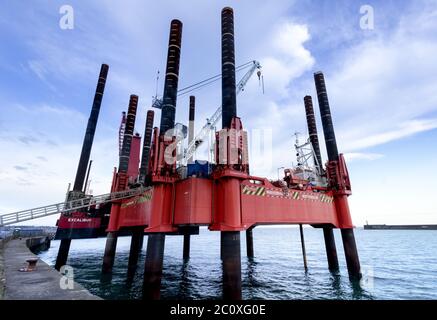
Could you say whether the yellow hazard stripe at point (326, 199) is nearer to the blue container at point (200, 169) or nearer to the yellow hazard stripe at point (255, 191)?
the yellow hazard stripe at point (255, 191)

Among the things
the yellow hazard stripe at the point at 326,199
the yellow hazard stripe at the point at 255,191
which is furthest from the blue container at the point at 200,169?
the yellow hazard stripe at the point at 326,199

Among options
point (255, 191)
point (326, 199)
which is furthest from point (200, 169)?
point (326, 199)

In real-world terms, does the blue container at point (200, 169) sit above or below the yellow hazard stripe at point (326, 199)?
above

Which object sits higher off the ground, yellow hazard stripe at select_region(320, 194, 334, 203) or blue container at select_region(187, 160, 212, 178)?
blue container at select_region(187, 160, 212, 178)

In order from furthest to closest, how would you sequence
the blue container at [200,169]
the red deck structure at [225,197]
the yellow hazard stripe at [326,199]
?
the yellow hazard stripe at [326,199], the blue container at [200,169], the red deck structure at [225,197]

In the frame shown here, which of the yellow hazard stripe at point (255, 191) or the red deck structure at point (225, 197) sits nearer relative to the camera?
the red deck structure at point (225, 197)

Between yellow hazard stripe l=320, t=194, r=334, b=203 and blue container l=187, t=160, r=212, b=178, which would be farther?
yellow hazard stripe l=320, t=194, r=334, b=203

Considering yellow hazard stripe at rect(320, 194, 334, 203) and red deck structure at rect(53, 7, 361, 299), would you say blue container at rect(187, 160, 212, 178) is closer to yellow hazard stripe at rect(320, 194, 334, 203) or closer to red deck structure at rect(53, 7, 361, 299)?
red deck structure at rect(53, 7, 361, 299)

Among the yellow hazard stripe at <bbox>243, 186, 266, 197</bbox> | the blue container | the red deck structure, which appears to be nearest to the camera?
the red deck structure

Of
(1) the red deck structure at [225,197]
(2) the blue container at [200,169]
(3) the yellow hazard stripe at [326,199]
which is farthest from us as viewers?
(3) the yellow hazard stripe at [326,199]

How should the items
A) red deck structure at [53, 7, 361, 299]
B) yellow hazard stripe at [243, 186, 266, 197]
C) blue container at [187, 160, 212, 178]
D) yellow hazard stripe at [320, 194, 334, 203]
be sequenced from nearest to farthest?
red deck structure at [53, 7, 361, 299] < blue container at [187, 160, 212, 178] < yellow hazard stripe at [243, 186, 266, 197] < yellow hazard stripe at [320, 194, 334, 203]

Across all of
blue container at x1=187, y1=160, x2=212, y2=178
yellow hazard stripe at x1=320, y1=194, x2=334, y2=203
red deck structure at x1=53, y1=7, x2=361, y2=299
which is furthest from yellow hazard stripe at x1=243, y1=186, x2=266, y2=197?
yellow hazard stripe at x1=320, y1=194, x2=334, y2=203

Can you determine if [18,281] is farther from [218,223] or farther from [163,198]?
[218,223]

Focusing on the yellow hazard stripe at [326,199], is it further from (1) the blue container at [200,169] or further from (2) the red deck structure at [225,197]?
(1) the blue container at [200,169]
